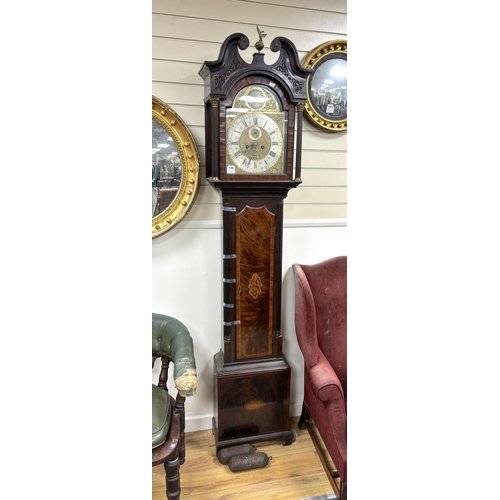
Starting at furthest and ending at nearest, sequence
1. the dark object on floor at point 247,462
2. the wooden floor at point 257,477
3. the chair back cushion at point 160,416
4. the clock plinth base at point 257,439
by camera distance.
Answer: the clock plinth base at point 257,439, the dark object on floor at point 247,462, the wooden floor at point 257,477, the chair back cushion at point 160,416

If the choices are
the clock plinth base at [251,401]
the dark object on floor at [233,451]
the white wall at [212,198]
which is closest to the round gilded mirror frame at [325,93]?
the white wall at [212,198]

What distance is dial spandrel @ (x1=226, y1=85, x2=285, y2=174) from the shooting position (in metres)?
1.88

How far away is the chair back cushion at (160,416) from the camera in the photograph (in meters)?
1.51

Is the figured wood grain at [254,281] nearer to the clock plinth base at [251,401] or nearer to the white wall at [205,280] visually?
the clock plinth base at [251,401]

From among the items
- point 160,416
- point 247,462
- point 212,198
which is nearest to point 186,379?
point 160,416

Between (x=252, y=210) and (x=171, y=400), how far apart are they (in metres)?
0.94

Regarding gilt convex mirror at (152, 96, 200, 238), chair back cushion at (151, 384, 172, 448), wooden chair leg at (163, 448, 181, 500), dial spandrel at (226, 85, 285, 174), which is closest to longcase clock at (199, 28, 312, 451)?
dial spandrel at (226, 85, 285, 174)

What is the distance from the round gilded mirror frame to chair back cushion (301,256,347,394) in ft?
2.51

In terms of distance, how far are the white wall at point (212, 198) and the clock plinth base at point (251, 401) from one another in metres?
0.25

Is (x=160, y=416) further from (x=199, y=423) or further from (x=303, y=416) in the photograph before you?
(x=303, y=416)
